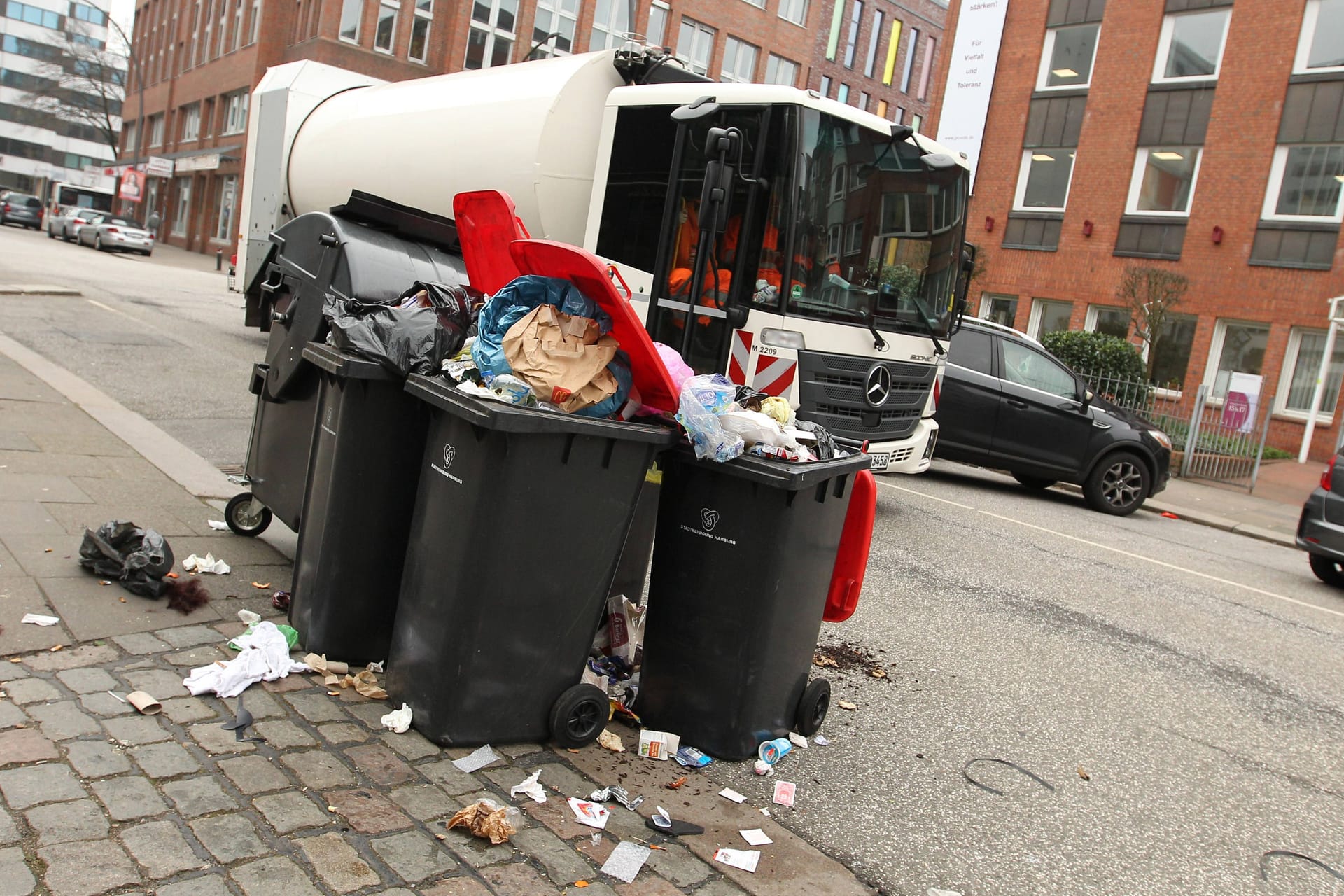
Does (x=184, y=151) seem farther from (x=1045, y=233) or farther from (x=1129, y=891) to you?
(x=1129, y=891)

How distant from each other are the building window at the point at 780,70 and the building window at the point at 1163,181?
85.6 ft

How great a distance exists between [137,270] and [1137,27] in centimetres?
2567

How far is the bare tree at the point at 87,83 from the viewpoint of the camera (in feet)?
192

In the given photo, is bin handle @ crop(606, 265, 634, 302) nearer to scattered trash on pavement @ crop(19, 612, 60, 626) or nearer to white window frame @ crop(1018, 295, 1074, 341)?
scattered trash on pavement @ crop(19, 612, 60, 626)

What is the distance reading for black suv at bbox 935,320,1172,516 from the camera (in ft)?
36.3

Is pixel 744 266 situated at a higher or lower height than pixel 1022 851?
higher

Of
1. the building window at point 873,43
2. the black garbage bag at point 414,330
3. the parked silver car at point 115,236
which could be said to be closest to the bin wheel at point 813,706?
the black garbage bag at point 414,330

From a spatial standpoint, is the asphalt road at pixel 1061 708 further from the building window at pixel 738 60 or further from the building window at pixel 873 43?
the building window at pixel 873 43

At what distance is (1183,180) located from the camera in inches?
904

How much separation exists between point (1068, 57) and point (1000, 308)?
6307 mm

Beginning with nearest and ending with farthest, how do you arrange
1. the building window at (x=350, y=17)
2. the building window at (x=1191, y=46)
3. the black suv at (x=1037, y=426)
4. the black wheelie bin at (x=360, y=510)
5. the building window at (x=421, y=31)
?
the black wheelie bin at (x=360, y=510) < the black suv at (x=1037, y=426) < the building window at (x=1191, y=46) < the building window at (x=350, y=17) < the building window at (x=421, y=31)

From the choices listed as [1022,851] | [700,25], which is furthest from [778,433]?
[700,25]

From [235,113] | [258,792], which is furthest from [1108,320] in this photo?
[235,113]

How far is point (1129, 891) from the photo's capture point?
3.22 meters
